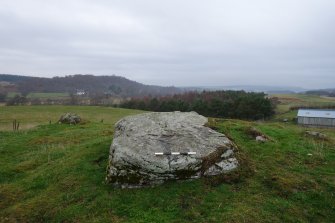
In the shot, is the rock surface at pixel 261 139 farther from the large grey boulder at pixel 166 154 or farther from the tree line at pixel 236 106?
the tree line at pixel 236 106

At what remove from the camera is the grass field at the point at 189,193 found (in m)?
11.5

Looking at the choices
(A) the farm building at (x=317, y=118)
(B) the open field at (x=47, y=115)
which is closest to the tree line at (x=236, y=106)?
(A) the farm building at (x=317, y=118)

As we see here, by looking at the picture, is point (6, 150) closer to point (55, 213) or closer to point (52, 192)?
point (52, 192)

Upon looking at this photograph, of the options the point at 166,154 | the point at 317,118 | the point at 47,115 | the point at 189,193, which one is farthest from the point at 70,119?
the point at 317,118

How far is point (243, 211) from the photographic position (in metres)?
11.2

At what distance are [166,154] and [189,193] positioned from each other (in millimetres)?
1813

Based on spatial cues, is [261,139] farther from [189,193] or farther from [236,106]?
[236,106]

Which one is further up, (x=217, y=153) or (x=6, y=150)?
(x=217, y=153)

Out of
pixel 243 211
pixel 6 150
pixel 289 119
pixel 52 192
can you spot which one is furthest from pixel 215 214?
pixel 289 119

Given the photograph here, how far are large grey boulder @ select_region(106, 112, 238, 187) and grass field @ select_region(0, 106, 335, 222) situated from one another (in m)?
0.42

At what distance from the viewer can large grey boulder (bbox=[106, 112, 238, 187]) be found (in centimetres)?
1313

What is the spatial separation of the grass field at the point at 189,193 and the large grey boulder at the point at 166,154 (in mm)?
423

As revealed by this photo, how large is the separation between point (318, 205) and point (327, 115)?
63.8m

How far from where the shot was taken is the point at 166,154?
13469 millimetres
